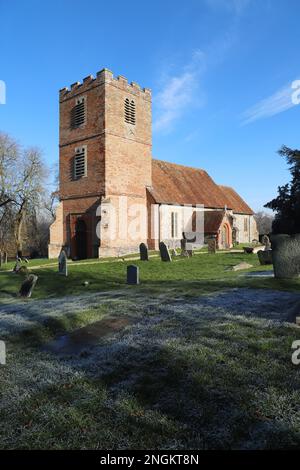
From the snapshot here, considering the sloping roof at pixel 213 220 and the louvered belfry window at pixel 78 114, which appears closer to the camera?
the louvered belfry window at pixel 78 114

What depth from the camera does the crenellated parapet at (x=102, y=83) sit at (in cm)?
2608

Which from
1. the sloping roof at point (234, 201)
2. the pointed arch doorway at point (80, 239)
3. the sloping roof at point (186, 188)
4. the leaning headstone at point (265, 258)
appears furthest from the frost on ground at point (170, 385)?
the sloping roof at point (234, 201)

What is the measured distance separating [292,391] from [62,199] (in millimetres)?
27065

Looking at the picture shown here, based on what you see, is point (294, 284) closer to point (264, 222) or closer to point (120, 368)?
point (120, 368)

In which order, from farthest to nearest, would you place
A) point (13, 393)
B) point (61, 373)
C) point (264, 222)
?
point (264, 222), point (61, 373), point (13, 393)

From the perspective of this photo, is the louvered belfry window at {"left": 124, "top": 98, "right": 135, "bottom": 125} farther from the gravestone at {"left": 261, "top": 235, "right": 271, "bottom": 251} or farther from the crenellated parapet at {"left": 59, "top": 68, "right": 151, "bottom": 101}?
the gravestone at {"left": 261, "top": 235, "right": 271, "bottom": 251}

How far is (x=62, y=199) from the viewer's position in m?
29.0

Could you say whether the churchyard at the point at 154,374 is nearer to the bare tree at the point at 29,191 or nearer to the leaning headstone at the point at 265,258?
the leaning headstone at the point at 265,258

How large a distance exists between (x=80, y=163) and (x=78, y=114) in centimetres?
411

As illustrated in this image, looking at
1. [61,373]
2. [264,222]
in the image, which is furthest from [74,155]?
[264,222]

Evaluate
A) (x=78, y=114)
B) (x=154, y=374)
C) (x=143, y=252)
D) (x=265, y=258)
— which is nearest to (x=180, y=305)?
(x=154, y=374)

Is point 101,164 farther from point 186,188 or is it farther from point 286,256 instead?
point 286,256

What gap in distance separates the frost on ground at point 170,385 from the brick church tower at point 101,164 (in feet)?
64.3
